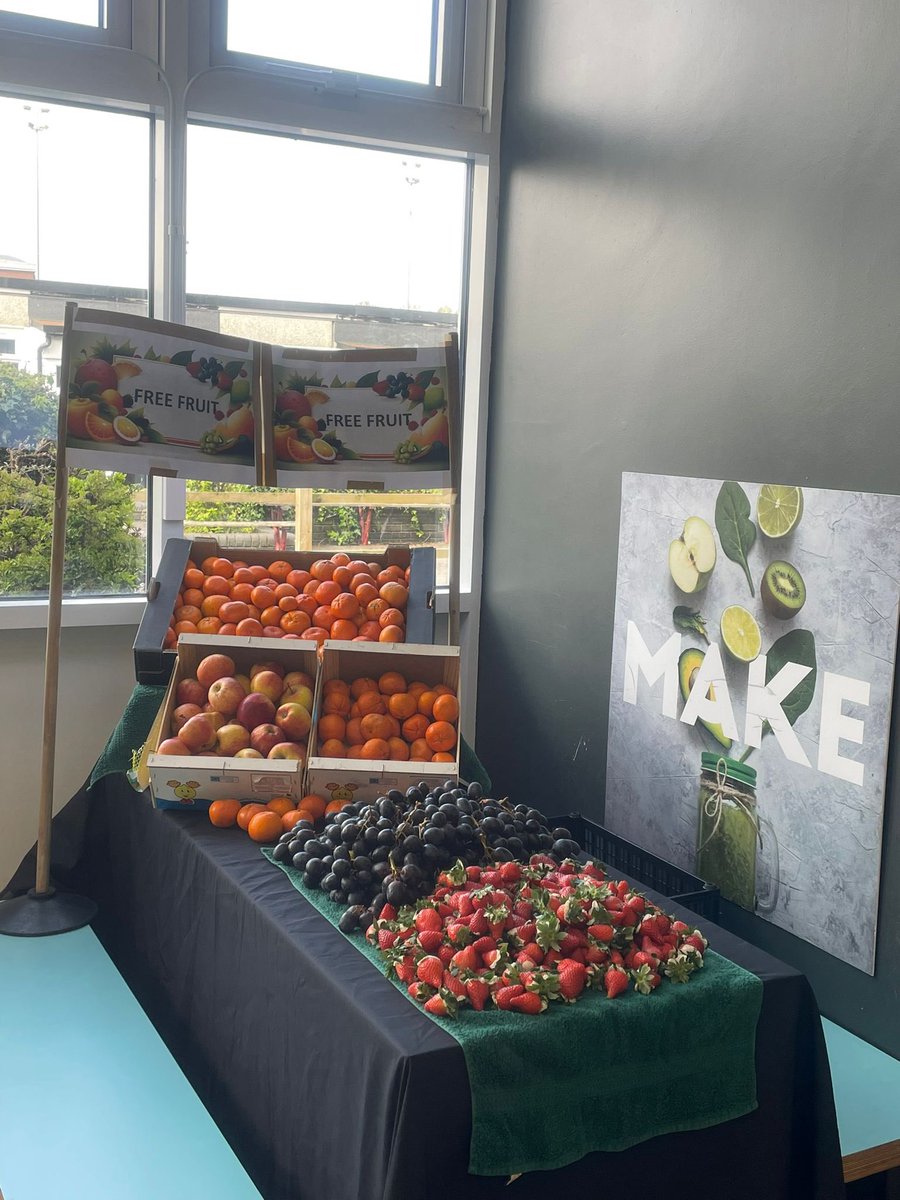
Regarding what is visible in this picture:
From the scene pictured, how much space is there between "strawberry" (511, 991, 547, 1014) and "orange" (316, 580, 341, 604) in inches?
62.0

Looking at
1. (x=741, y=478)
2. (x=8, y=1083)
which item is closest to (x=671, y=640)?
(x=741, y=478)

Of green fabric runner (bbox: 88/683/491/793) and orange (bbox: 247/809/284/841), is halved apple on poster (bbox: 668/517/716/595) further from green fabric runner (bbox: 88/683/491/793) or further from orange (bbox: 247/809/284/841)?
orange (bbox: 247/809/284/841)

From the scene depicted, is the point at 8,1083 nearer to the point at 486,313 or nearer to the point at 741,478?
the point at 741,478

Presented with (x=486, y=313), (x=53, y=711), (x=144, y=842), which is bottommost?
(x=144, y=842)

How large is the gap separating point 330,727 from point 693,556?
1.02m

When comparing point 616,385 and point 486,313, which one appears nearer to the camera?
point 616,385

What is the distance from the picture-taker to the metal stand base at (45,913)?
2.78 m

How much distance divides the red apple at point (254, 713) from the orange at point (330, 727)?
0.11 meters

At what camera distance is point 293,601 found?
298cm

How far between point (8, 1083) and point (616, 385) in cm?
226

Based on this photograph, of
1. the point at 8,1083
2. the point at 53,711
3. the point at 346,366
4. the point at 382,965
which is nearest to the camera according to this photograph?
the point at 382,965

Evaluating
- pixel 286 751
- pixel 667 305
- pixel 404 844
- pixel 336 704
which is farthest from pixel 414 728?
pixel 667 305

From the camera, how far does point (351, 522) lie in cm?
386

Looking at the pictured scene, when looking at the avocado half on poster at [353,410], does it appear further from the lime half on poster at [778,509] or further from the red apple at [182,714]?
the lime half on poster at [778,509]
